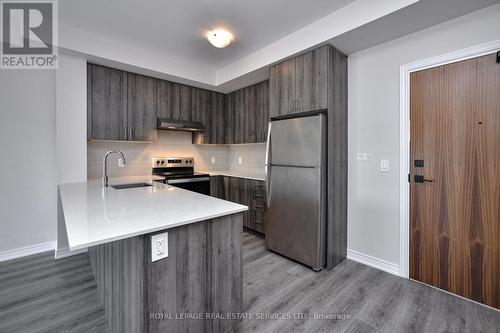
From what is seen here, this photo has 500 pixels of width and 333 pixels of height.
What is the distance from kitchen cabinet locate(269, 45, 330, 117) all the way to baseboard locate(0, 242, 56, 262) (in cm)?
334

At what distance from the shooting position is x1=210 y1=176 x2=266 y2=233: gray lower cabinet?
3357 millimetres

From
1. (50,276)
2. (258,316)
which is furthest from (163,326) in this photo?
(50,276)

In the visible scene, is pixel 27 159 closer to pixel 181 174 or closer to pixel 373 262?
pixel 181 174

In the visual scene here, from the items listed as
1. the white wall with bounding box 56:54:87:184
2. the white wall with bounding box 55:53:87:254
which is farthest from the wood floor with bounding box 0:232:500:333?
the white wall with bounding box 56:54:87:184

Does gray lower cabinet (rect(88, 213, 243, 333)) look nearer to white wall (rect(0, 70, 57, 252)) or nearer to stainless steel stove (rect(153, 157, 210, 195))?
stainless steel stove (rect(153, 157, 210, 195))

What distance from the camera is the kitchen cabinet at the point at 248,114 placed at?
3547 mm

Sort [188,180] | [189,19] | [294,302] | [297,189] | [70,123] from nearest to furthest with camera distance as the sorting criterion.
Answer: [294,302] → [189,19] → [297,189] → [70,123] → [188,180]

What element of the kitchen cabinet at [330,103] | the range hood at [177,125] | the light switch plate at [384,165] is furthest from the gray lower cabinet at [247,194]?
the light switch plate at [384,165]

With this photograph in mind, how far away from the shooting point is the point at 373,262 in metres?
2.50

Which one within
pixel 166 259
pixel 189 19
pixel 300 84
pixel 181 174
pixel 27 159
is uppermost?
pixel 189 19

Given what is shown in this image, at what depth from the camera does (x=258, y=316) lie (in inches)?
68.5

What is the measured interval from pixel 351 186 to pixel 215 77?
275 cm

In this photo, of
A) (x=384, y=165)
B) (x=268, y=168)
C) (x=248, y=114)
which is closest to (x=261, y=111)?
(x=248, y=114)

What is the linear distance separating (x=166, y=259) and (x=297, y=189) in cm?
172
